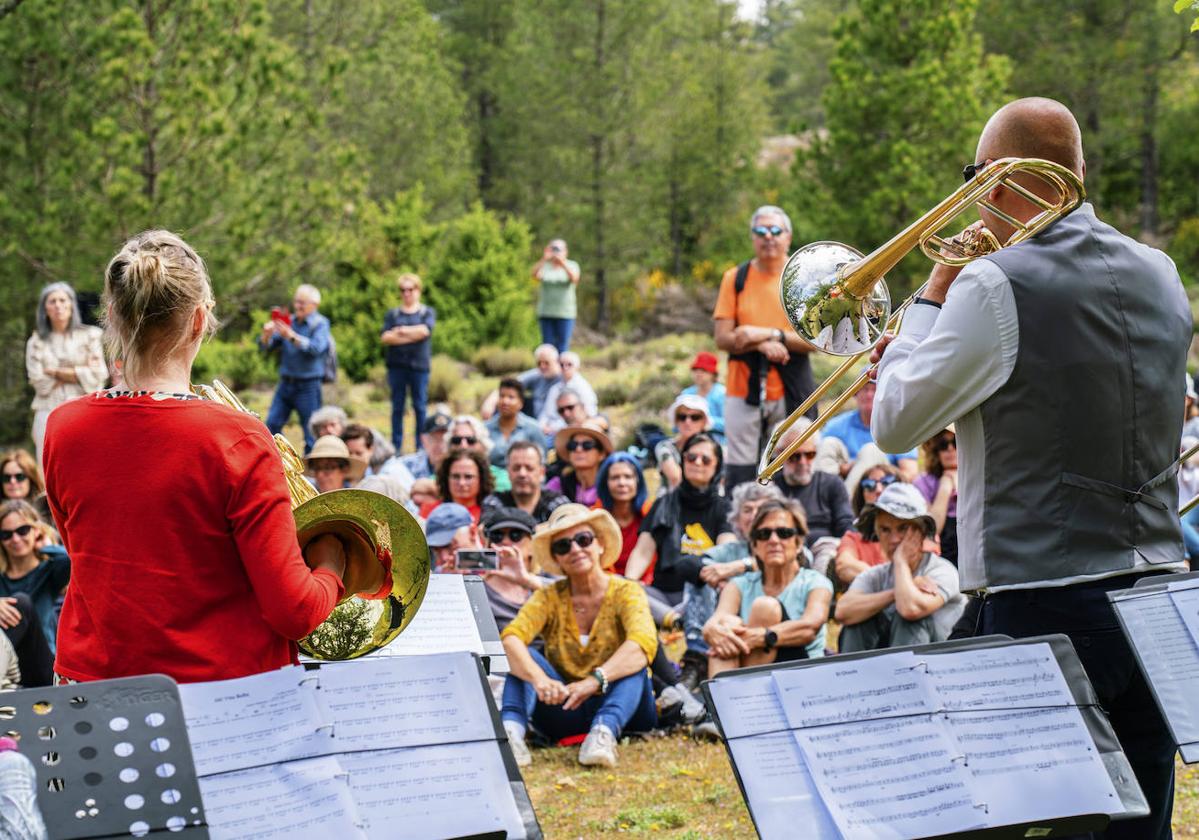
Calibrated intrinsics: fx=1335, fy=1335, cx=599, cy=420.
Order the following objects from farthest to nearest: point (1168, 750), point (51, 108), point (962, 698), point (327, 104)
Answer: point (327, 104)
point (51, 108)
point (1168, 750)
point (962, 698)

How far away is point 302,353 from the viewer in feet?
39.0

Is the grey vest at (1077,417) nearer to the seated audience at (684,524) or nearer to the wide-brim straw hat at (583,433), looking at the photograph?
the seated audience at (684,524)

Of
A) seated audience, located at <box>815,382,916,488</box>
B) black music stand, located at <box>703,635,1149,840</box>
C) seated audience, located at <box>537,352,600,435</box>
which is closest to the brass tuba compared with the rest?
black music stand, located at <box>703,635,1149,840</box>

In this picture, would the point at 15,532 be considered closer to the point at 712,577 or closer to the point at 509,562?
the point at 509,562

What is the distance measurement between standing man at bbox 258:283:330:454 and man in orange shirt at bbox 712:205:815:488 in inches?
206

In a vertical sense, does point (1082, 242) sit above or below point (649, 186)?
above

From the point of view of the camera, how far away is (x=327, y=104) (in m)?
16.3

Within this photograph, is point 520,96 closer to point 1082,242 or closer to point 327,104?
point 327,104

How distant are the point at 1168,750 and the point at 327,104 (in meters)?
14.8

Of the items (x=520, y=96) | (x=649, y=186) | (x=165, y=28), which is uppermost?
(x=165, y=28)

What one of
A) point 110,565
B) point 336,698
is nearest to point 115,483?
point 110,565

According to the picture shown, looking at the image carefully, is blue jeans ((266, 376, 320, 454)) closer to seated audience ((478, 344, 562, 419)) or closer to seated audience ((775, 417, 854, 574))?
seated audience ((478, 344, 562, 419))

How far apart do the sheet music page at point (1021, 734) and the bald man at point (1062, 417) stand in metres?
0.18

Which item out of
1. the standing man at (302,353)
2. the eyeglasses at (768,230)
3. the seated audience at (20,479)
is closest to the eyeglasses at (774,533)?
the eyeglasses at (768,230)
